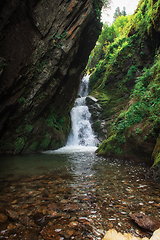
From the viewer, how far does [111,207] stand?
1950 mm

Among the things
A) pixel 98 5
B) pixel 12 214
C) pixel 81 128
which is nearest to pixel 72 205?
pixel 12 214

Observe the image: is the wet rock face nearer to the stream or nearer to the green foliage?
the green foliage

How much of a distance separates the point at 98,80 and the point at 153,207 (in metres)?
19.0

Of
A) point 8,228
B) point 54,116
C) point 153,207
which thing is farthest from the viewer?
point 54,116

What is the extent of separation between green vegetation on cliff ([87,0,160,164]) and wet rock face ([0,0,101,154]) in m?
4.64

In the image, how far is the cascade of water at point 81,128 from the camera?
12.7 meters

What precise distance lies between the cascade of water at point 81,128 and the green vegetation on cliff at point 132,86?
6.05 feet

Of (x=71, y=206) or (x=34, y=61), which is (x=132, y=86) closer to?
(x=34, y=61)

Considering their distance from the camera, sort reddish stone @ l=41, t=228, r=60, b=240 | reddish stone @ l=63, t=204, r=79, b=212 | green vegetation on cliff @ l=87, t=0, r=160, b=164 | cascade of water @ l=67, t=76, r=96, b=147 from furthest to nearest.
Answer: cascade of water @ l=67, t=76, r=96, b=147 → green vegetation on cliff @ l=87, t=0, r=160, b=164 → reddish stone @ l=63, t=204, r=79, b=212 → reddish stone @ l=41, t=228, r=60, b=240

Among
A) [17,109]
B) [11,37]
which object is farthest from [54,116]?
[11,37]

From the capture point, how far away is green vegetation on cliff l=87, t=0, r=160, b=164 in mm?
5133

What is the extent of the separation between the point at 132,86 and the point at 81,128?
22.8 ft

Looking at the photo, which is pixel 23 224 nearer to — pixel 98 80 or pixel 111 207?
pixel 111 207

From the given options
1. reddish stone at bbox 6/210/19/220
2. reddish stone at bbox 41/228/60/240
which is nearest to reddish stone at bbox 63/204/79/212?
reddish stone at bbox 41/228/60/240
